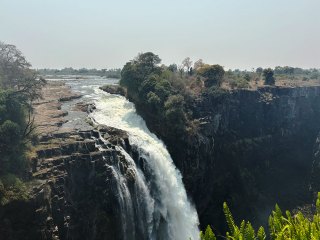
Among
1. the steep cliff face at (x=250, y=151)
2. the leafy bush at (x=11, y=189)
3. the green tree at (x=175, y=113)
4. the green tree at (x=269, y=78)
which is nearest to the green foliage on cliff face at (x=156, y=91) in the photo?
the green tree at (x=175, y=113)

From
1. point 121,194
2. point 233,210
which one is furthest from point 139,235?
point 233,210

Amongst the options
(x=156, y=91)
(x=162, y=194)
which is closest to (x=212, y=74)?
(x=156, y=91)

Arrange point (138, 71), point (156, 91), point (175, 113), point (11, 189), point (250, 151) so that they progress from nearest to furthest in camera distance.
Result: point (11, 189), point (175, 113), point (156, 91), point (138, 71), point (250, 151)

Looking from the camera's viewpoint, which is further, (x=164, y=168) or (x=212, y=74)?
(x=212, y=74)

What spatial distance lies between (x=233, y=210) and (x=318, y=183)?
22221mm

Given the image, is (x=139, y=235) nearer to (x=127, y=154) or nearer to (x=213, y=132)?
(x=127, y=154)

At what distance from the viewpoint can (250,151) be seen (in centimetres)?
7100

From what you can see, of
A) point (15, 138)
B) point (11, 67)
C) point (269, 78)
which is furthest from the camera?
point (269, 78)

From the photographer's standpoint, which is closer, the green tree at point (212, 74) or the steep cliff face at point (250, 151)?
the steep cliff face at point (250, 151)

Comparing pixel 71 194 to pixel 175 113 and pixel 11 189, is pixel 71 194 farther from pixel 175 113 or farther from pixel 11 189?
pixel 175 113

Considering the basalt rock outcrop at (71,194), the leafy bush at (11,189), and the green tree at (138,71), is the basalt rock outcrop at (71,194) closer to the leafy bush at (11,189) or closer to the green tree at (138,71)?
the leafy bush at (11,189)

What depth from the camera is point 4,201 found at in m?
29.9

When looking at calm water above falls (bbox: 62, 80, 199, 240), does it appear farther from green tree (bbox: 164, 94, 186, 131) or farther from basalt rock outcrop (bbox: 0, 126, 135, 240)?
green tree (bbox: 164, 94, 186, 131)

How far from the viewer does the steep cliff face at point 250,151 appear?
56688 mm
